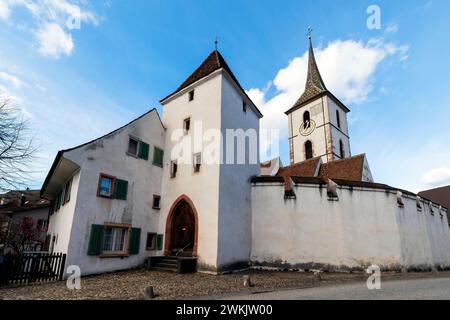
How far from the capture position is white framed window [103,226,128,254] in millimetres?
11852

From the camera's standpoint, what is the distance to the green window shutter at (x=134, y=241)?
12.5m

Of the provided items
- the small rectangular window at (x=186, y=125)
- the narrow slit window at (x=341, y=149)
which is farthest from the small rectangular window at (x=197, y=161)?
the narrow slit window at (x=341, y=149)

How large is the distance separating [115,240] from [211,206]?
17.5 feet

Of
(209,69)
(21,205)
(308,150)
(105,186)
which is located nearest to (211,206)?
(105,186)

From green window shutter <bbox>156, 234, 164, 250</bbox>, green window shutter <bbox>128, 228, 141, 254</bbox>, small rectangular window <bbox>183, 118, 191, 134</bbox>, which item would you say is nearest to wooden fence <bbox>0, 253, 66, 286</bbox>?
green window shutter <bbox>128, 228, 141, 254</bbox>

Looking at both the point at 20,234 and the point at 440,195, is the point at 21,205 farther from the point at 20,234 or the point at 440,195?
the point at 440,195

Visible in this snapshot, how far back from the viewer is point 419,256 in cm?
1413

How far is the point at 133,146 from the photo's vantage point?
14070 millimetres

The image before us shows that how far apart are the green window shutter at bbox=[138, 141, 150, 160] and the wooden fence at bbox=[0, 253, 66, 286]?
631 cm

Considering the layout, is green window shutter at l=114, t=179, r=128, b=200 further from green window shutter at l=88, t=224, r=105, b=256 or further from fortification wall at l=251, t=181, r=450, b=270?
fortification wall at l=251, t=181, r=450, b=270

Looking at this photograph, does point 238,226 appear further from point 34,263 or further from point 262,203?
point 34,263

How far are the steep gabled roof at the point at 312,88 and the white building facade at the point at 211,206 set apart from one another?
2085cm

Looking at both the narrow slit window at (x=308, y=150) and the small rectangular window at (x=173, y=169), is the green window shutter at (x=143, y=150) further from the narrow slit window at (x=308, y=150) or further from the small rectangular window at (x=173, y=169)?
the narrow slit window at (x=308, y=150)
